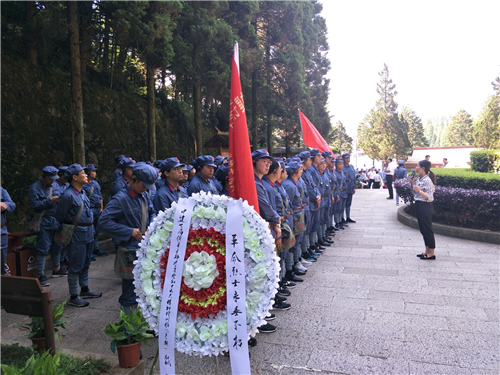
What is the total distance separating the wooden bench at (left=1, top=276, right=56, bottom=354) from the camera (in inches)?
106

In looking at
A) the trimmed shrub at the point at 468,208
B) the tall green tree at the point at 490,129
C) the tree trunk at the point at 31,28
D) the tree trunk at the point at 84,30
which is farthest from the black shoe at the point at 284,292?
the tall green tree at the point at 490,129

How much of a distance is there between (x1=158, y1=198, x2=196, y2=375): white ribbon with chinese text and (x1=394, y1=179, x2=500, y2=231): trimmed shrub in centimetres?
802

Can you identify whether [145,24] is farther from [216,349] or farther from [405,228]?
[216,349]

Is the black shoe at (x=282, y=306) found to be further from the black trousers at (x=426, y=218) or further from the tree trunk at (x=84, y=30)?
the tree trunk at (x=84, y=30)

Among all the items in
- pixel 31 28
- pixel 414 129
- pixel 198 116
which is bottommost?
pixel 198 116

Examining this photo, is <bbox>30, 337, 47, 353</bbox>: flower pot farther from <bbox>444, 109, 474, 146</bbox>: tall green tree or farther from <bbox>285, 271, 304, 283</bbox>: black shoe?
<bbox>444, 109, 474, 146</bbox>: tall green tree

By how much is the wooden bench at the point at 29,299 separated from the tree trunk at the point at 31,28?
426 inches

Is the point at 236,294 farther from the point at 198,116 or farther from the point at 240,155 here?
the point at 198,116

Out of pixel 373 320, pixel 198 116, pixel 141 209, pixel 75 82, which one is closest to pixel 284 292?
pixel 373 320

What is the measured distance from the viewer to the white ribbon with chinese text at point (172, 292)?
7.86 ft

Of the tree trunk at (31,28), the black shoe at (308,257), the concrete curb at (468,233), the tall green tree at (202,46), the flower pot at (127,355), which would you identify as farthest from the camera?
the tall green tree at (202,46)

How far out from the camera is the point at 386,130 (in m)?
52.8

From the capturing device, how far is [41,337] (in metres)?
3.08

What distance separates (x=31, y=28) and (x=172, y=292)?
11724mm
